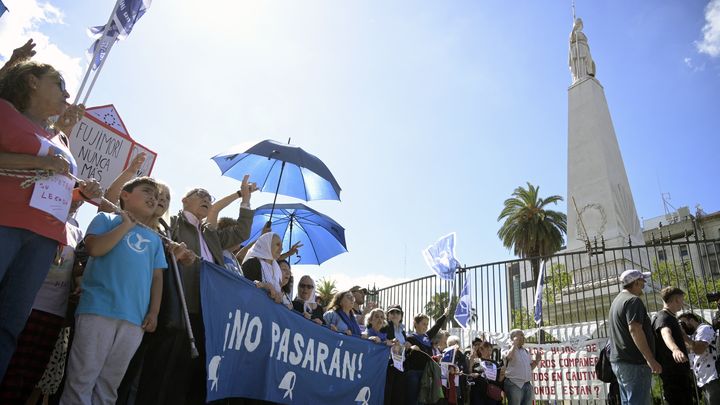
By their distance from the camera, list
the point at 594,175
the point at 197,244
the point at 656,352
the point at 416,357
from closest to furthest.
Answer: the point at 197,244 → the point at 656,352 → the point at 416,357 → the point at 594,175

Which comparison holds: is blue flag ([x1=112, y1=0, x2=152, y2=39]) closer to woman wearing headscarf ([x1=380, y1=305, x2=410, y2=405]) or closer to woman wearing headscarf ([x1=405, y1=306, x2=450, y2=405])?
woman wearing headscarf ([x1=380, y1=305, x2=410, y2=405])

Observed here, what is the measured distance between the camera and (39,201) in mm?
2393

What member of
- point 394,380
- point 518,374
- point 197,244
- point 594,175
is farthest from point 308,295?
point 594,175

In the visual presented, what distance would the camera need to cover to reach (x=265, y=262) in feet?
14.7

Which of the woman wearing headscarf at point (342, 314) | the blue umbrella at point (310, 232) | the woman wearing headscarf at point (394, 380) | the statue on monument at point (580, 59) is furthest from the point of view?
the statue on monument at point (580, 59)

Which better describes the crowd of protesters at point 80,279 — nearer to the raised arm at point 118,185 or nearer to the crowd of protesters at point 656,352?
the raised arm at point 118,185

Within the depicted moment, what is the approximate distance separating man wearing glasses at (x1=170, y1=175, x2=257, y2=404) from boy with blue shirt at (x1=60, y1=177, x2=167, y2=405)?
1.45 ft

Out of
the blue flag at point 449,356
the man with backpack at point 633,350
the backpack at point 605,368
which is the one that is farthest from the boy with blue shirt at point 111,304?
the backpack at point 605,368

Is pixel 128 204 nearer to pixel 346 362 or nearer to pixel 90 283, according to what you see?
pixel 90 283

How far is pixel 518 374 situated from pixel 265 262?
17.3ft

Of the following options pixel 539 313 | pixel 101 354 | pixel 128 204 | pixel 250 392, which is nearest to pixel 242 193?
pixel 128 204

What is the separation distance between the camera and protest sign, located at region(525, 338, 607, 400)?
8.81m

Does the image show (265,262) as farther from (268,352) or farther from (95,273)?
(95,273)

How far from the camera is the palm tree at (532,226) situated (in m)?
28.1
